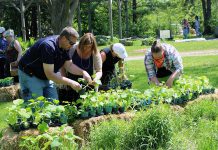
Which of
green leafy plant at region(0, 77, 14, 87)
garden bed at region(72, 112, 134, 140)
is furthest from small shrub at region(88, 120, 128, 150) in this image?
green leafy plant at region(0, 77, 14, 87)

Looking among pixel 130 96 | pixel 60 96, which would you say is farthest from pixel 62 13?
pixel 130 96

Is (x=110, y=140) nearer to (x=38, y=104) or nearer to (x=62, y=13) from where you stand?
(x=38, y=104)

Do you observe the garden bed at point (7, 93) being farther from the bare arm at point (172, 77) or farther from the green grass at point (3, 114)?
the bare arm at point (172, 77)

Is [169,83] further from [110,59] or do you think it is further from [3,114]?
[3,114]

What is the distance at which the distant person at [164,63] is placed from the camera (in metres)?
5.70

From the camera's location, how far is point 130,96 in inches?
190

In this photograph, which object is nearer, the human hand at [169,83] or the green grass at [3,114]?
the human hand at [169,83]

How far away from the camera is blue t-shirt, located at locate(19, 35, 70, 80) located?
466cm

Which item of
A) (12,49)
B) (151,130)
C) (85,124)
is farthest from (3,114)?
(151,130)

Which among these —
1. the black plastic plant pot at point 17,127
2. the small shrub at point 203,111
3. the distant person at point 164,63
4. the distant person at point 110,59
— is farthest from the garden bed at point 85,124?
the distant person at point 164,63

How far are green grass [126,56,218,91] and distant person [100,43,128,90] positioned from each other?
113 inches

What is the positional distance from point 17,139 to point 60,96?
173 cm

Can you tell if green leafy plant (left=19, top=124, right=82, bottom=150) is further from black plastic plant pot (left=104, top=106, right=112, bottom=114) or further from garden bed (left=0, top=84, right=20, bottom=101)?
garden bed (left=0, top=84, right=20, bottom=101)

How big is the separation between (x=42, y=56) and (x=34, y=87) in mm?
473
